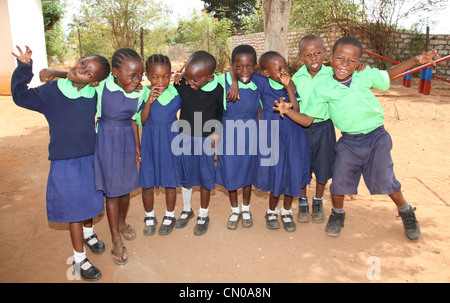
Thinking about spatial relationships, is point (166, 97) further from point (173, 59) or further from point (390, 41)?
point (173, 59)

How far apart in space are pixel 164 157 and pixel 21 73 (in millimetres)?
1194

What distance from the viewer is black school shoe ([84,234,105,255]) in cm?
273

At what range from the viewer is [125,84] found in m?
2.47

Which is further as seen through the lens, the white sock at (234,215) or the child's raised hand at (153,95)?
the white sock at (234,215)

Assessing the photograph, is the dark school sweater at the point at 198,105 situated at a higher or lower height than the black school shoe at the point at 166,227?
higher

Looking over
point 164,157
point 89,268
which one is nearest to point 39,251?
point 89,268

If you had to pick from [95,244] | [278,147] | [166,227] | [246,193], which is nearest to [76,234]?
[95,244]

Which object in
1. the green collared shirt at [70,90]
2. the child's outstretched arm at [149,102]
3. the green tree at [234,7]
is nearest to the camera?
the green collared shirt at [70,90]

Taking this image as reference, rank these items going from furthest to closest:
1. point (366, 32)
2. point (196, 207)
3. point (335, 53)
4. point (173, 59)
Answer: point (173, 59), point (366, 32), point (196, 207), point (335, 53)

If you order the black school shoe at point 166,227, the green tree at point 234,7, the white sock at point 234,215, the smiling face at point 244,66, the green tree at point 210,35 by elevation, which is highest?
the green tree at point 234,7

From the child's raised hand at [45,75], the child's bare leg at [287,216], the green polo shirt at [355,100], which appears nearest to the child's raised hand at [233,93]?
the green polo shirt at [355,100]

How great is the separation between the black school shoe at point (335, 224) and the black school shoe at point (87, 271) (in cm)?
189

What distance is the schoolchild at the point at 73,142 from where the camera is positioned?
2.23 meters

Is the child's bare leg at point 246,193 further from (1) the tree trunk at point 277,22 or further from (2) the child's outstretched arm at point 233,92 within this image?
(1) the tree trunk at point 277,22
